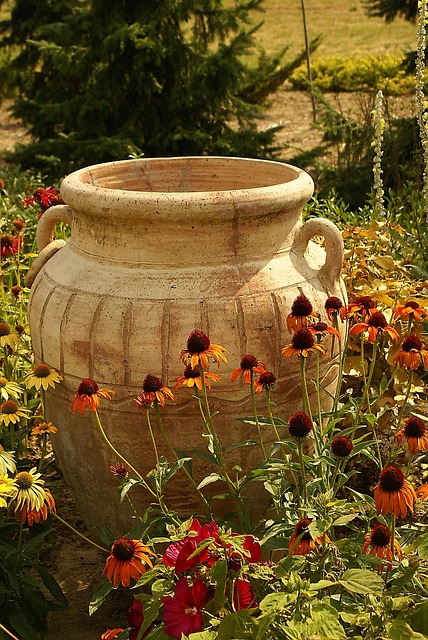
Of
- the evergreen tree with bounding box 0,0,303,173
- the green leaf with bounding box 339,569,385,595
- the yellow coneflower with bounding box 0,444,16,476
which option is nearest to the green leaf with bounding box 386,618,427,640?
the green leaf with bounding box 339,569,385,595

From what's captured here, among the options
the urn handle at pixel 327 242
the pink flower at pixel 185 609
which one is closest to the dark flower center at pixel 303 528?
the pink flower at pixel 185 609

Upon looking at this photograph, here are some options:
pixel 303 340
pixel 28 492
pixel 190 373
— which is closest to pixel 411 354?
pixel 303 340

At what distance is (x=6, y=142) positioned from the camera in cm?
1041

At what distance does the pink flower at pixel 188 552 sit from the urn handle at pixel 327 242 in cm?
111

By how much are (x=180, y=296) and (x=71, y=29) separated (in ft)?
18.6

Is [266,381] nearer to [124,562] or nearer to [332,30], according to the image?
[124,562]

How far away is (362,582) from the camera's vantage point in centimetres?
153

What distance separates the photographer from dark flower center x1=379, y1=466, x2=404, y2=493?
5.01 ft

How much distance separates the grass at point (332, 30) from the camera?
1675 centimetres

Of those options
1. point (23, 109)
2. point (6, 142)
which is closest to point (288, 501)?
point (23, 109)

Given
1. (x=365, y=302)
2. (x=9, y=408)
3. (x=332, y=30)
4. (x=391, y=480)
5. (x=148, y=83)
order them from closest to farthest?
(x=391, y=480) → (x=365, y=302) → (x=9, y=408) → (x=148, y=83) → (x=332, y=30)

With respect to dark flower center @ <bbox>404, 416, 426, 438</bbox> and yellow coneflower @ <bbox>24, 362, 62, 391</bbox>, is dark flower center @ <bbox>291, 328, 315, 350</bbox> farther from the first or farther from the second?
yellow coneflower @ <bbox>24, 362, 62, 391</bbox>

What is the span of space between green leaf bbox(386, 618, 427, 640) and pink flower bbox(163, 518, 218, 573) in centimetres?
37

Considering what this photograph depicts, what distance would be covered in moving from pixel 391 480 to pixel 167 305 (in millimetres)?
913
